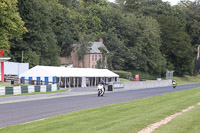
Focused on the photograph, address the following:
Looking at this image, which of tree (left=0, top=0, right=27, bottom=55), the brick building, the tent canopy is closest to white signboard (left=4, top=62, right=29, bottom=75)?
the tent canopy

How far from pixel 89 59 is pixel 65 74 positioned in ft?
105

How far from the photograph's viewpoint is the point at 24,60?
232ft

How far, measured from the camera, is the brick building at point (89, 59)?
88125 millimetres

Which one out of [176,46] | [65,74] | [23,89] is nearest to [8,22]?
[65,74]

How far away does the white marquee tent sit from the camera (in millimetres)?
53719

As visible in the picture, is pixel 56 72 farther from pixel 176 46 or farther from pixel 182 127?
pixel 176 46

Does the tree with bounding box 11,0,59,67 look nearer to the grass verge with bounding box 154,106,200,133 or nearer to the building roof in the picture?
the building roof

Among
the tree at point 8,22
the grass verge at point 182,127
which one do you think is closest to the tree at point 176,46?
the tree at point 8,22

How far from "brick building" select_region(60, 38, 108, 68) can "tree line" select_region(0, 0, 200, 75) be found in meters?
1.94

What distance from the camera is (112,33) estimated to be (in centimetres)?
9594

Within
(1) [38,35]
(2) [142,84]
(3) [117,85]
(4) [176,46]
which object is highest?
(4) [176,46]

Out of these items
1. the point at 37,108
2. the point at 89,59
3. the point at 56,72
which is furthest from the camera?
the point at 89,59

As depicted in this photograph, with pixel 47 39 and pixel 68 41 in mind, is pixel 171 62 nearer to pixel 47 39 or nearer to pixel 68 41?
pixel 68 41

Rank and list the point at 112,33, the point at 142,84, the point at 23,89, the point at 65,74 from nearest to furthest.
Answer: the point at 23,89 → the point at 65,74 → the point at 142,84 → the point at 112,33
